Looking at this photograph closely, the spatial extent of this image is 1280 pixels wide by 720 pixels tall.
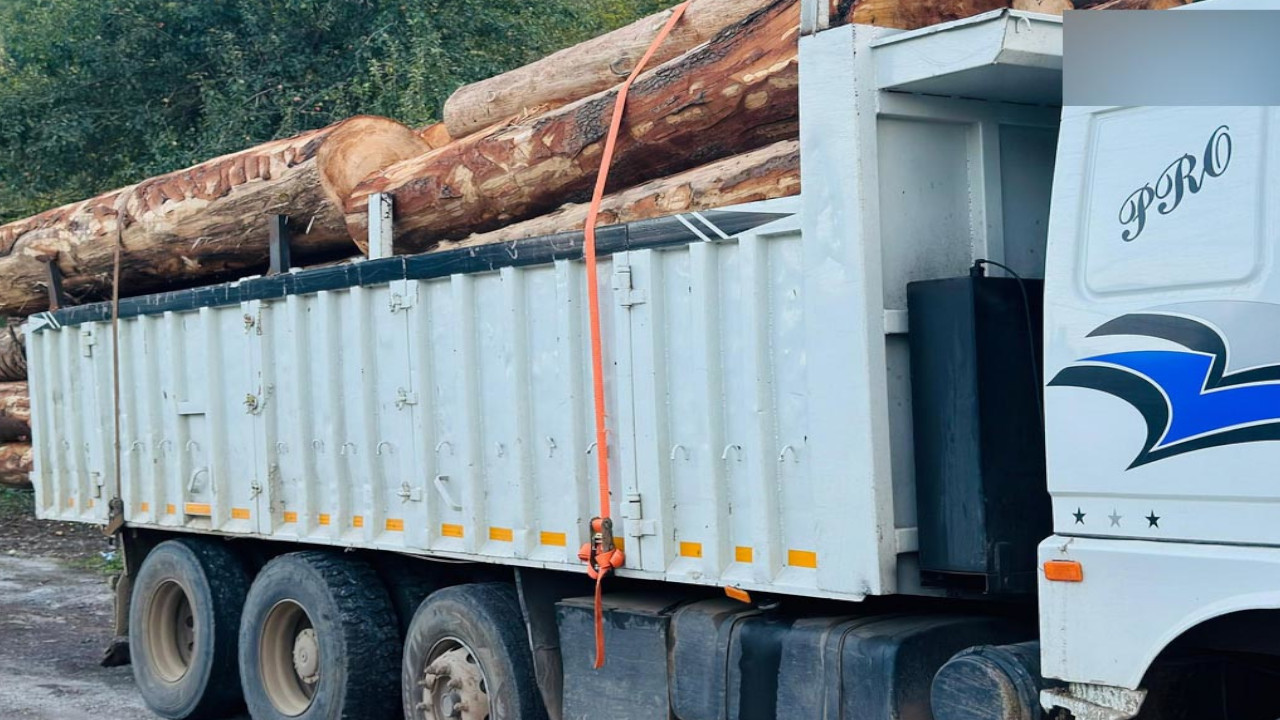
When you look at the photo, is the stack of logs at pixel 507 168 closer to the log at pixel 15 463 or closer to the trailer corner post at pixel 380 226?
the trailer corner post at pixel 380 226

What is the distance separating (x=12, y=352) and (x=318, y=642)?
24.5 feet

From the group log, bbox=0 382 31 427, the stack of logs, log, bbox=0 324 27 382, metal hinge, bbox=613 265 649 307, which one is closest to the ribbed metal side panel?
metal hinge, bbox=613 265 649 307

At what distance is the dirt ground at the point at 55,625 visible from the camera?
893cm

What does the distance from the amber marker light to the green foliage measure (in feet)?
46.7

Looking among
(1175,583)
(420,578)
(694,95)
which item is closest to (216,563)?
(420,578)

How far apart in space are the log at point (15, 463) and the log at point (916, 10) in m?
10.5

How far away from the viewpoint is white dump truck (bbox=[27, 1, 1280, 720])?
3.97m

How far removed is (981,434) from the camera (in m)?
4.72

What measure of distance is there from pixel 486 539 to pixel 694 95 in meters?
2.07

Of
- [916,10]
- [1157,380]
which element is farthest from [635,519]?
[1157,380]

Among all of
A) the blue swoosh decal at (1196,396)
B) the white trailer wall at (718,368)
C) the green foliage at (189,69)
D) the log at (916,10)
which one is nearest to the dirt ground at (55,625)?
the white trailer wall at (718,368)

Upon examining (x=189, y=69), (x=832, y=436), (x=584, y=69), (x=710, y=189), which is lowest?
(x=832, y=436)

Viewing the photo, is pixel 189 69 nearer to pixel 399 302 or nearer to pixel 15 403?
pixel 15 403

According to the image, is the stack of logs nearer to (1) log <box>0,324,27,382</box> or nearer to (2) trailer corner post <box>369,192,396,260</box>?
(2) trailer corner post <box>369,192,396,260</box>
